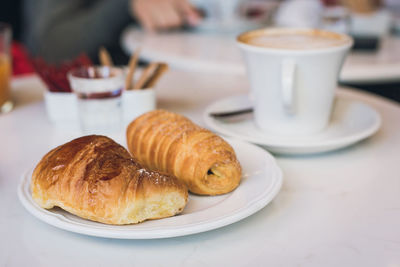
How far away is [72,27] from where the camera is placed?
2383 mm

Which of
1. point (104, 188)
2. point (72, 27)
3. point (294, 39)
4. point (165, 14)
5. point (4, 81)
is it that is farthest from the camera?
point (72, 27)

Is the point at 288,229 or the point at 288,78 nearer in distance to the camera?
the point at 288,229

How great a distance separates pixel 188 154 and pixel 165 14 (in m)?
1.28

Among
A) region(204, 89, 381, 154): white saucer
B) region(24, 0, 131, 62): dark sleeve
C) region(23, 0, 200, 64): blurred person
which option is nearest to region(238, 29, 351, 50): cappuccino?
region(204, 89, 381, 154): white saucer

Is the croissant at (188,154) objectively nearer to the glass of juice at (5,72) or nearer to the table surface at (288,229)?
the table surface at (288,229)

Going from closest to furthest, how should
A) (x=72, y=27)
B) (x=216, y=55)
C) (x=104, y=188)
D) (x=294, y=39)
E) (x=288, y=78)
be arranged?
(x=104, y=188) → (x=288, y=78) → (x=294, y=39) → (x=216, y=55) → (x=72, y=27)

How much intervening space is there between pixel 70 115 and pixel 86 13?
1662mm

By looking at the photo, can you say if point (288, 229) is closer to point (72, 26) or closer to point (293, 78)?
point (293, 78)

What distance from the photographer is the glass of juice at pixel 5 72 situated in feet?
3.26

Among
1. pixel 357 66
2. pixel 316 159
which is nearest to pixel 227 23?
pixel 357 66

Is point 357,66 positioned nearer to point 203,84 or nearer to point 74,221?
point 203,84

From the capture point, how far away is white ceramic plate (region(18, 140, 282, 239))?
50cm

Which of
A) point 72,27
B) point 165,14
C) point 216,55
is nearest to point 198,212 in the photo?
point 216,55

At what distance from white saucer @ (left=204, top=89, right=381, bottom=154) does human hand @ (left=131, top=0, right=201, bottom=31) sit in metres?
0.91
